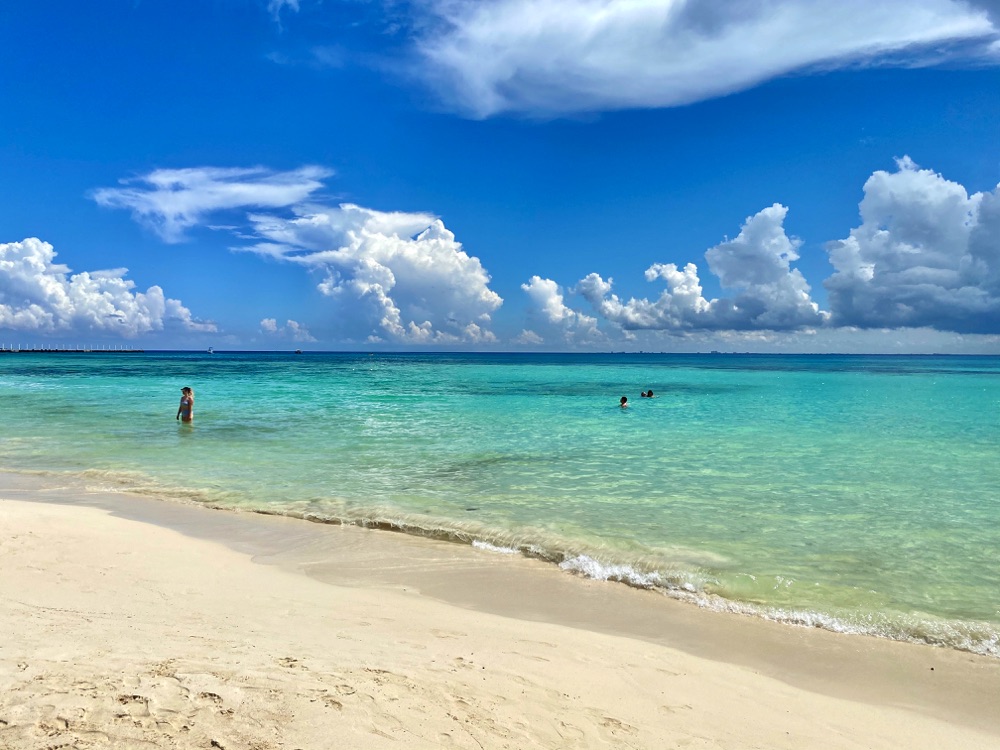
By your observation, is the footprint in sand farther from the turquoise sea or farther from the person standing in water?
the person standing in water

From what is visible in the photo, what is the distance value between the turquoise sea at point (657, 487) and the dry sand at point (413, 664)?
3.71 feet

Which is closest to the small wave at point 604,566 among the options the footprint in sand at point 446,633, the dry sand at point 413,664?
the dry sand at point 413,664

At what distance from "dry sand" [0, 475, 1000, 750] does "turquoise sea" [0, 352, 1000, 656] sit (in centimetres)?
113

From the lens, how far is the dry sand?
4.10 m

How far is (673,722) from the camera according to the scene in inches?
181

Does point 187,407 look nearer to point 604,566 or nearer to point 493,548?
A: point 493,548

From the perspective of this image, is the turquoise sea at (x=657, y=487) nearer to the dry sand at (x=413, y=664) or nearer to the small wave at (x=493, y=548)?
the small wave at (x=493, y=548)

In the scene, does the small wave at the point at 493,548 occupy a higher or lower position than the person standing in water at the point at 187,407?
lower

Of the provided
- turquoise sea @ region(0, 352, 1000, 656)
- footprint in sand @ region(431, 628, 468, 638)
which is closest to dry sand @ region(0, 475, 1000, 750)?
footprint in sand @ region(431, 628, 468, 638)

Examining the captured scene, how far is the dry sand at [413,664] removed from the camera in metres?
4.10

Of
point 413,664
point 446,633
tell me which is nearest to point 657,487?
point 446,633

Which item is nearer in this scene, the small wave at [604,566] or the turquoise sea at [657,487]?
the small wave at [604,566]

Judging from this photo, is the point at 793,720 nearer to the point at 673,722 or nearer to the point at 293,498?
the point at 673,722

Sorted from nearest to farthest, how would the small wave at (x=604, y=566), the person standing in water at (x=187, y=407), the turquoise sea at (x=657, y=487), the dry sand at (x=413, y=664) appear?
1. the dry sand at (x=413, y=664)
2. the small wave at (x=604, y=566)
3. the turquoise sea at (x=657, y=487)
4. the person standing in water at (x=187, y=407)
